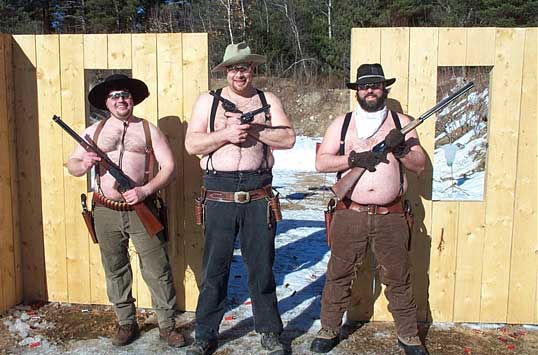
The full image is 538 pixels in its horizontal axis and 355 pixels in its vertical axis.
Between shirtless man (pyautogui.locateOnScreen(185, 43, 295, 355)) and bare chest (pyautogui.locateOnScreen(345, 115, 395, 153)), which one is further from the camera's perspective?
bare chest (pyautogui.locateOnScreen(345, 115, 395, 153))

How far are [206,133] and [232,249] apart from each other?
907 millimetres

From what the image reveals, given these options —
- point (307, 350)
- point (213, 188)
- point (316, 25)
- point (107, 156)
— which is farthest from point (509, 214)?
point (316, 25)

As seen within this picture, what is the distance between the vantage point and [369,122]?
4.11 meters

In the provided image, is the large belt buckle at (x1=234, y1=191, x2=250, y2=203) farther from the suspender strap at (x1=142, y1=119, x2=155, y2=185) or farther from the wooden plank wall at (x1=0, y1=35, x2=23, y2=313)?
the wooden plank wall at (x1=0, y1=35, x2=23, y2=313)

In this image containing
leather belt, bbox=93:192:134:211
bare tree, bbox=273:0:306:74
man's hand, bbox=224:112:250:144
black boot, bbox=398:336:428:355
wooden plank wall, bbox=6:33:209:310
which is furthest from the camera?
bare tree, bbox=273:0:306:74

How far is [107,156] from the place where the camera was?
4133 millimetres

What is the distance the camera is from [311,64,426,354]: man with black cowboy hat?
4023 mm

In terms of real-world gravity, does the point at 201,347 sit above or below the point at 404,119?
below

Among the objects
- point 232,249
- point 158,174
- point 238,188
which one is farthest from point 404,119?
point 158,174

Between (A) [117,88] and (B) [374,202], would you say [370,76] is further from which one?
(A) [117,88]

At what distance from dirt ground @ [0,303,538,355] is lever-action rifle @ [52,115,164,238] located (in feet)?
3.43

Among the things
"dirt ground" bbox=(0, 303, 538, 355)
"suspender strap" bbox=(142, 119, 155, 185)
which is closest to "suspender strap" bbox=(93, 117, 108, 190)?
"suspender strap" bbox=(142, 119, 155, 185)

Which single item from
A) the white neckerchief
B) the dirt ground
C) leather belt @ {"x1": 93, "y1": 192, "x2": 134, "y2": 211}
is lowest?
the dirt ground

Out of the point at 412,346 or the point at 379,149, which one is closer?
the point at 379,149
